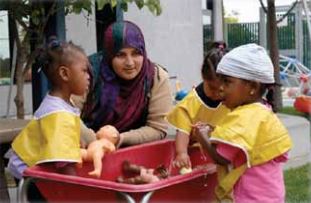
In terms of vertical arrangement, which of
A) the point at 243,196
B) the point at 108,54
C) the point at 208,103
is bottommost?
the point at 243,196

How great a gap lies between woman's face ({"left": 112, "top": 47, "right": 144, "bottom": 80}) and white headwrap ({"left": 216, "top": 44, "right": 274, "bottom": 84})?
507 millimetres

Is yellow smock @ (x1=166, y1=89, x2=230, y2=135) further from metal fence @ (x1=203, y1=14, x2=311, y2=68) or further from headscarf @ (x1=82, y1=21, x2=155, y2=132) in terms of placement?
metal fence @ (x1=203, y1=14, x2=311, y2=68)

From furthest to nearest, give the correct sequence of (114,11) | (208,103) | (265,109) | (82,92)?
(114,11), (208,103), (82,92), (265,109)

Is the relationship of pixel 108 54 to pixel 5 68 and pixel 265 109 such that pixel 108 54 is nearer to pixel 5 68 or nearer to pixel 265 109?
pixel 265 109

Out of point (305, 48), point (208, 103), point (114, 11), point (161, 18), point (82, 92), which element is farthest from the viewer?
point (305, 48)

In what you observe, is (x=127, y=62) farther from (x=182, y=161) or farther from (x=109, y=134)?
(x=182, y=161)

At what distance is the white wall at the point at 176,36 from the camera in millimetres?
7324

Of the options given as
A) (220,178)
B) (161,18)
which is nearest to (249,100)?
(220,178)

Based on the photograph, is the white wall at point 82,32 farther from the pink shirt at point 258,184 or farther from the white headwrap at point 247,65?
the pink shirt at point 258,184

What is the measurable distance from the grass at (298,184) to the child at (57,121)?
8.21 feet

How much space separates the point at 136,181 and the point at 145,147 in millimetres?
366

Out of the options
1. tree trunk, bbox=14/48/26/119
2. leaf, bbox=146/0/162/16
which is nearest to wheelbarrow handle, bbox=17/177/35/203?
leaf, bbox=146/0/162/16

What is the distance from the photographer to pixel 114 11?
6012 millimetres

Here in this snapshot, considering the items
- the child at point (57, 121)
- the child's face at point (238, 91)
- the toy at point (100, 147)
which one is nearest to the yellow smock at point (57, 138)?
the child at point (57, 121)
